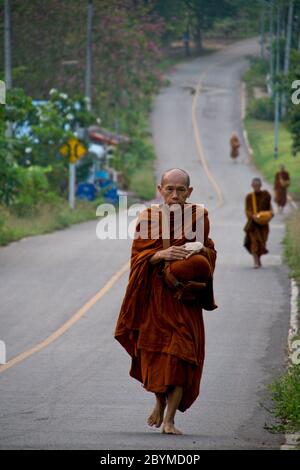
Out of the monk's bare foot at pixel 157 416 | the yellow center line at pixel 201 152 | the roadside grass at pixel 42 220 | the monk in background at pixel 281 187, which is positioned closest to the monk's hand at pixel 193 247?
the monk's bare foot at pixel 157 416

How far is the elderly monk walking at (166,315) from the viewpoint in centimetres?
980

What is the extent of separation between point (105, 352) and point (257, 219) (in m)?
10.9

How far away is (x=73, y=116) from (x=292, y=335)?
27156 mm

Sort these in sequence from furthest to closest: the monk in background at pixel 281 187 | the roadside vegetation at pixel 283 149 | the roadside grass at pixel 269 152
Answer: the roadside grass at pixel 269 152, the monk in background at pixel 281 187, the roadside vegetation at pixel 283 149

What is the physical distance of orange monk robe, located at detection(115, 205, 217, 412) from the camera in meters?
9.84

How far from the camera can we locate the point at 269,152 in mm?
65250

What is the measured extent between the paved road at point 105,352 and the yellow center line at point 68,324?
9cm

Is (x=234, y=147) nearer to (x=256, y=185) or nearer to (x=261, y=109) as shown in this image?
(x=261, y=109)

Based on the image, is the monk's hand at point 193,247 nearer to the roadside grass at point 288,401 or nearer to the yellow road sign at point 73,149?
the roadside grass at point 288,401

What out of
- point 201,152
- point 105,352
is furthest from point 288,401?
point 201,152

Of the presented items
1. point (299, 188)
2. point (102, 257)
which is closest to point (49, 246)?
point (102, 257)

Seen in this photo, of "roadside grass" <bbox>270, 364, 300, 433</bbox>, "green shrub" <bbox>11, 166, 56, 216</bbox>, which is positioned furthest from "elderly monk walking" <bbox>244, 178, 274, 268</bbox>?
"roadside grass" <bbox>270, 364, 300, 433</bbox>

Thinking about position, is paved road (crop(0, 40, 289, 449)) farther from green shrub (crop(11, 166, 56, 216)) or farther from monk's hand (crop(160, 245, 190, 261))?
green shrub (crop(11, 166, 56, 216))

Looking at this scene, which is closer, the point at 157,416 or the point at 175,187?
the point at 175,187
